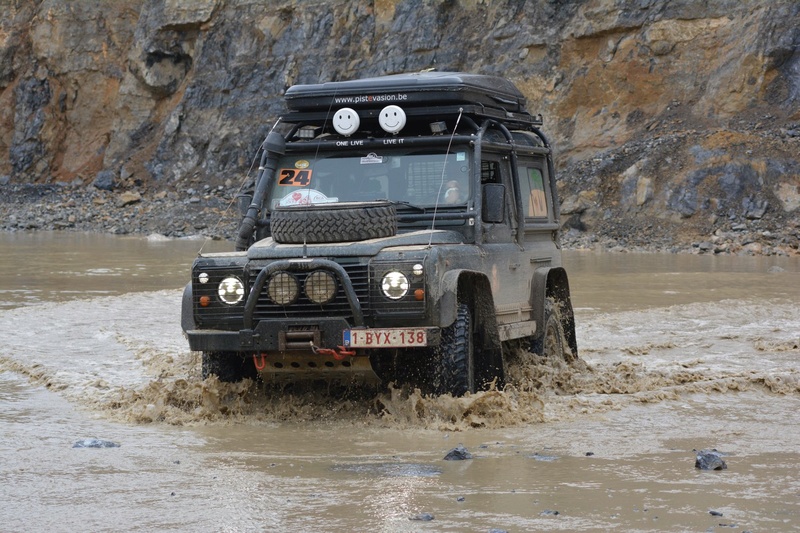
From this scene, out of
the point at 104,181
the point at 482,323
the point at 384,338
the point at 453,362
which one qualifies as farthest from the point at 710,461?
the point at 104,181

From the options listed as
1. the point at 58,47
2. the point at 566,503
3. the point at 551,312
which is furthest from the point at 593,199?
the point at 58,47

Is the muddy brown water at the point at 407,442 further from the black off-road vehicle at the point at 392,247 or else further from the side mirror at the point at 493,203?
the side mirror at the point at 493,203

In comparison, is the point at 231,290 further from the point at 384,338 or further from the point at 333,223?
the point at 384,338

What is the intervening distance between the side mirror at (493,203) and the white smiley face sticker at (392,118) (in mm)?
832

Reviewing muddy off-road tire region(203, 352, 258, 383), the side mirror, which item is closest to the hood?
the side mirror

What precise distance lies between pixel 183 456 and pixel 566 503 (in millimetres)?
2441

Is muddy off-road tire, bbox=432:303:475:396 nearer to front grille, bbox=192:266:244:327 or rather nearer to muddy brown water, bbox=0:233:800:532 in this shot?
muddy brown water, bbox=0:233:800:532


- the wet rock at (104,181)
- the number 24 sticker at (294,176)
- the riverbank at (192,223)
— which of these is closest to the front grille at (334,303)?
the number 24 sticker at (294,176)

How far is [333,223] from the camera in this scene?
7973 mm

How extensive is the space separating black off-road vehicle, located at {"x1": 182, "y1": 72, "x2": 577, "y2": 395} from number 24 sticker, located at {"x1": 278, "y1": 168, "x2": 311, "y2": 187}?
0.01 meters

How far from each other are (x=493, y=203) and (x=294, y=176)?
1569mm

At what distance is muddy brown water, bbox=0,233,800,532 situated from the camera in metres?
5.58

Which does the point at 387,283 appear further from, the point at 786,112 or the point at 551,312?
the point at 786,112

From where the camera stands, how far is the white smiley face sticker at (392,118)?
9.12 meters
